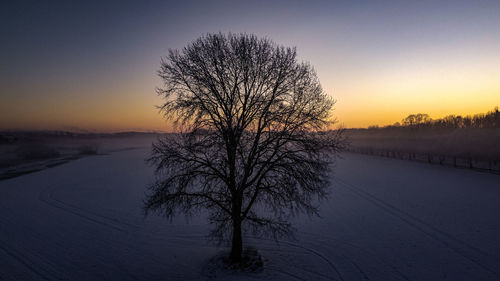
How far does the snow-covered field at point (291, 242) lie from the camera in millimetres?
10984

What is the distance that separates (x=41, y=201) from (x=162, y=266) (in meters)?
21.1

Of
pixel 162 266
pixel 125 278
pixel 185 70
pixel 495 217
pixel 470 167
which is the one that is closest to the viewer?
pixel 185 70

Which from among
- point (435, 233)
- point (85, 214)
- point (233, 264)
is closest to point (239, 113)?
point (233, 264)

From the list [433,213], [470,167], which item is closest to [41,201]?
[433,213]

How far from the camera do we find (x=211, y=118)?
34.5 feet

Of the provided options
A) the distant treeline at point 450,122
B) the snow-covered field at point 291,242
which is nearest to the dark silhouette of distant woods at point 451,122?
the distant treeline at point 450,122

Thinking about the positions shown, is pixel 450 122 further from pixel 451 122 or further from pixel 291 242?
pixel 291 242

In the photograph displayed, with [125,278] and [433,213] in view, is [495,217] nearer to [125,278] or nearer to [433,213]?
[433,213]

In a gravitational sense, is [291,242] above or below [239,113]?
below

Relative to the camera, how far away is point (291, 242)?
13.9 meters

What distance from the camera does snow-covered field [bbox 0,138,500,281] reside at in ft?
36.0

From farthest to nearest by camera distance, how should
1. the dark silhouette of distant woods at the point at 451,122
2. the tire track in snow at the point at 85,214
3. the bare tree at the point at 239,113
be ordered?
the dark silhouette of distant woods at the point at 451,122 → the tire track in snow at the point at 85,214 → the bare tree at the point at 239,113

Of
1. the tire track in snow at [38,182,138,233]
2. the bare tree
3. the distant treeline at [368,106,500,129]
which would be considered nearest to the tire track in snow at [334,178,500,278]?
the bare tree

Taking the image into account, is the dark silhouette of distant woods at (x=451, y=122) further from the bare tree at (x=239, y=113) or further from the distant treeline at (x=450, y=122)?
the bare tree at (x=239, y=113)
